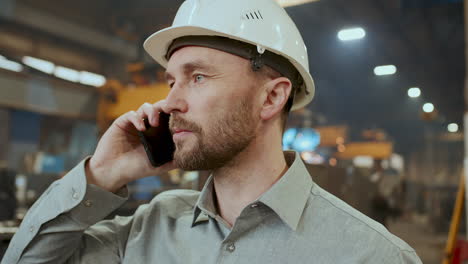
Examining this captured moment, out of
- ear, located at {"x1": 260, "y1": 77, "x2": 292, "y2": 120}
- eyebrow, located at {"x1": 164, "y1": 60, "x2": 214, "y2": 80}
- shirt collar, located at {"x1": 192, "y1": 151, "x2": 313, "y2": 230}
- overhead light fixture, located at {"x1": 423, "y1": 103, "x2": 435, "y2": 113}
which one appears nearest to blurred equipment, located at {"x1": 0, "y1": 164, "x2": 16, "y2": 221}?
shirt collar, located at {"x1": 192, "y1": 151, "x2": 313, "y2": 230}

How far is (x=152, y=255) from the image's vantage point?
4.85 feet

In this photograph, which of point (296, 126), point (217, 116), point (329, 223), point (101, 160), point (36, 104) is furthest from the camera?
point (36, 104)

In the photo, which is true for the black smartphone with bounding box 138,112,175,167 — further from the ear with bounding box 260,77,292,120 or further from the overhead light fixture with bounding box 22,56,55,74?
the overhead light fixture with bounding box 22,56,55,74

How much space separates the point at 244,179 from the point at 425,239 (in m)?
7.08

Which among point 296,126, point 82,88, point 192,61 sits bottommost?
point 296,126

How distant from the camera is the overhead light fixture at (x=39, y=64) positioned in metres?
10.0

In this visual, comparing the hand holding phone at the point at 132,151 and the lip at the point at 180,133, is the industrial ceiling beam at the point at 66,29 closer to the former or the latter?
the hand holding phone at the point at 132,151

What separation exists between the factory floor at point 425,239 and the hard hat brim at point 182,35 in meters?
5.01

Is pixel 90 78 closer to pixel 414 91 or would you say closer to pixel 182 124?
pixel 414 91

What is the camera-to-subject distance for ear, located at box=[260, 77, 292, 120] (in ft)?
5.04

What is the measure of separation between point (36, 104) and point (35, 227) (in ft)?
33.7

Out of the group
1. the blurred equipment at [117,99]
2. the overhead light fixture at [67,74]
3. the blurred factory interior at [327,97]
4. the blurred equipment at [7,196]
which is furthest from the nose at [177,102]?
the overhead light fixture at [67,74]

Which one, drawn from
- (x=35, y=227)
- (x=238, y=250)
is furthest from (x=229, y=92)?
(x=35, y=227)

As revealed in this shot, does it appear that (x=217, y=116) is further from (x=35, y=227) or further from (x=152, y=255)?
(x=35, y=227)
